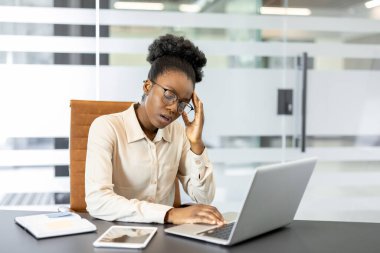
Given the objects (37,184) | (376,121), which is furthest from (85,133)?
(376,121)

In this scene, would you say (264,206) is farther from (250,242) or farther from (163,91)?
(163,91)

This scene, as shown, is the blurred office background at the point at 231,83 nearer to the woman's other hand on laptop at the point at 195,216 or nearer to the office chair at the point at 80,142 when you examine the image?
the office chair at the point at 80,142

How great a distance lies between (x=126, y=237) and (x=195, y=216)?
24cm

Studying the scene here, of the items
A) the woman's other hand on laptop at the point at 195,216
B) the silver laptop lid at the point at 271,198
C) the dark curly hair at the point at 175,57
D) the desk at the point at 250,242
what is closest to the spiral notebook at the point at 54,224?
the desk at the point at 250,242

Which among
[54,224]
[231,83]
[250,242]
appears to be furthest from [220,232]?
[231,83]

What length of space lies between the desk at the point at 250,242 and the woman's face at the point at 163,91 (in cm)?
46

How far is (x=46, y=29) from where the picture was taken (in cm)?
292

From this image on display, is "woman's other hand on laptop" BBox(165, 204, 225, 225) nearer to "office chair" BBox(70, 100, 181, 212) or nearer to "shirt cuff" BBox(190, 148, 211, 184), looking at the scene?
"shirt cuff" BBox(190, 148, 211, 184)

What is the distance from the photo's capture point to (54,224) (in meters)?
1.25

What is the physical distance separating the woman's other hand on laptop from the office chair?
55 centimetres

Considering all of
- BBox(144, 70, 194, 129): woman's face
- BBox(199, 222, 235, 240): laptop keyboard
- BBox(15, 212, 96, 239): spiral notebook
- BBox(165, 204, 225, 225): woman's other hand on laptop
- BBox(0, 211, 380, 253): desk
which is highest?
BBox(144, 70, 194, 129): woman's face

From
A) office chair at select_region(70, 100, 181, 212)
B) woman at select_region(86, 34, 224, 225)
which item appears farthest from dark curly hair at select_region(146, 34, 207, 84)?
office chair at select_region(70, 100, 181, 212)

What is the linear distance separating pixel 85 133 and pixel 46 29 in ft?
4.32

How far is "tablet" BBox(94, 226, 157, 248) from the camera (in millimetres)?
1075
